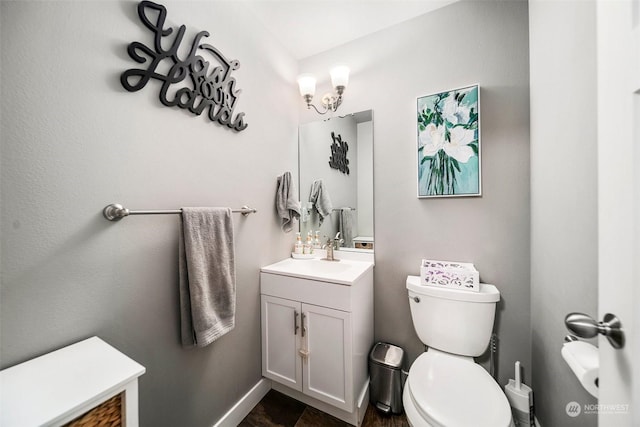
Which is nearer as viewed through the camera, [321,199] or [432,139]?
[432,139]

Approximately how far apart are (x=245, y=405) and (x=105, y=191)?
4.64 feet

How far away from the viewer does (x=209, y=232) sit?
1113mm

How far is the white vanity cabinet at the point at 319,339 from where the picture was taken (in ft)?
4.20

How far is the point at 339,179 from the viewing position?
1.84 metres

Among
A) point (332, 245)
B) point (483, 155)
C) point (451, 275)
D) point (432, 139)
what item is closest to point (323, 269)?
point (332, 245)

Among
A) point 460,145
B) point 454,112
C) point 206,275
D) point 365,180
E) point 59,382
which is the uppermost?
point 454,112

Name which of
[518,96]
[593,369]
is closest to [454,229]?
[518,96]

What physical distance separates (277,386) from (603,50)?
2100 mm

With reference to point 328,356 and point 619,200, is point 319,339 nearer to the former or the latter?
point 328,356

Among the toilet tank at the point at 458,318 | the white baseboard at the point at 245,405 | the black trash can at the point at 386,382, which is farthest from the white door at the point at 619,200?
the white baseboard at the point at 245,405

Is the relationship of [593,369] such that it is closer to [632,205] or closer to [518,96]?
[632,205]

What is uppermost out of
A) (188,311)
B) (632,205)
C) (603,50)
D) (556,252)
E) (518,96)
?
(518,96)

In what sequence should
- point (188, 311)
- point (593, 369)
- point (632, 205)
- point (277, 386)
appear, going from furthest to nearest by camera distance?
point (277, 386), point (188, 311), point (593, 369), point (632, 205)

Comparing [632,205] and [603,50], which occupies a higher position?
[603,50]
